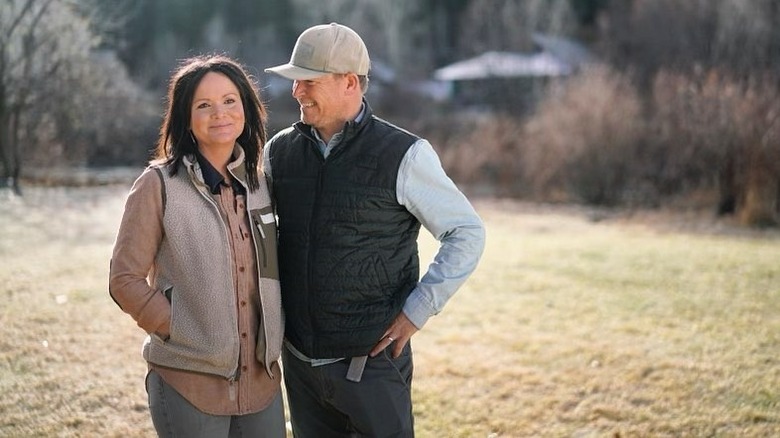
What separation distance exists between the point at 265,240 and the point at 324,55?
0.62m

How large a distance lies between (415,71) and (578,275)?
106 feet

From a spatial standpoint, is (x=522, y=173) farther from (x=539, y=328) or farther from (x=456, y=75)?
(x=456, y=75)

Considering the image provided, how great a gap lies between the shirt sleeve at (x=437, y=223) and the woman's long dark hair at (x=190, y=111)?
48 cm

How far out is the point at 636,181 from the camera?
1845 centimetres

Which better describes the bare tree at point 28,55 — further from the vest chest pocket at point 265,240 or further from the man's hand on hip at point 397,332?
the man's hand on hip at point 397,332

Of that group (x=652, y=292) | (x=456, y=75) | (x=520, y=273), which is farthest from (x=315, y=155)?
(x=456, y=75)

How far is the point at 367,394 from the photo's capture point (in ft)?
8.46

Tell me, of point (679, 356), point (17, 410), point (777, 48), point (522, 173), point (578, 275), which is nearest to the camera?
point (17, 410)

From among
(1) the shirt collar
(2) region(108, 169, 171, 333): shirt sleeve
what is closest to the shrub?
(1) the shirt collar

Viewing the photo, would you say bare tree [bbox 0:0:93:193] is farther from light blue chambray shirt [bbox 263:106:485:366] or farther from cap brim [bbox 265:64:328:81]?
light blue chambray shirt [bbox 263:106:485:366]

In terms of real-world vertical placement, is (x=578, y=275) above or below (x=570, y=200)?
above

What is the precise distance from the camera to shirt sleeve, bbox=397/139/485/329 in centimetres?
253

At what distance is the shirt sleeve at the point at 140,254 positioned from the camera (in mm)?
2264

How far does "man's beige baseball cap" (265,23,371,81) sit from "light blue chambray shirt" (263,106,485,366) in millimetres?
187
